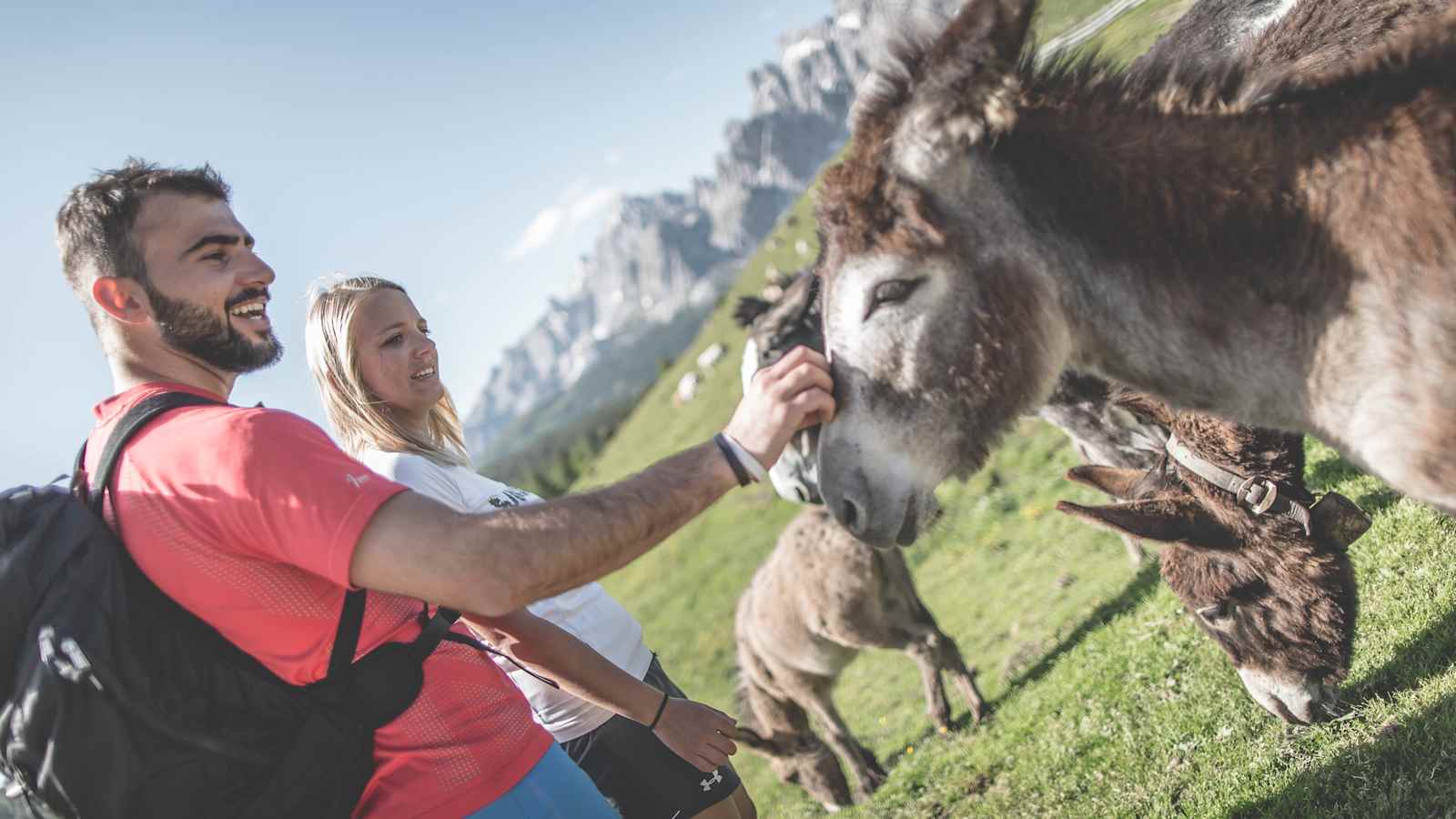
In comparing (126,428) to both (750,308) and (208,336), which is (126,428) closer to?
(208,336)

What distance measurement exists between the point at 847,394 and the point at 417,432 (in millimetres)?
2356

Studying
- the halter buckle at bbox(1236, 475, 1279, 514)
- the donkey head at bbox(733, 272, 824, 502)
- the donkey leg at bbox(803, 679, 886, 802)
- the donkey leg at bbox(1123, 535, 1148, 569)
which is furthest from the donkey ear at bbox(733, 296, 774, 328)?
the donkey leg at bbox(1123, 535, 1148, 569)

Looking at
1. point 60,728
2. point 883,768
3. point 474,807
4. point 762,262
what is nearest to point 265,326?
point 60,728

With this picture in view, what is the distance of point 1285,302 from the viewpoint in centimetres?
221

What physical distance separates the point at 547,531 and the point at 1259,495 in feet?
11.6

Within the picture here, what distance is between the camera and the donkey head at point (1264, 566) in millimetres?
3941

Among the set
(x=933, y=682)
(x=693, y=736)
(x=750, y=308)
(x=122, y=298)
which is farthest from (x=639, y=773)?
(x=933, y=682)

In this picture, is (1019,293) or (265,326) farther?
(265,326)

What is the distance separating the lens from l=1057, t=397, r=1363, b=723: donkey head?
3.94 meters

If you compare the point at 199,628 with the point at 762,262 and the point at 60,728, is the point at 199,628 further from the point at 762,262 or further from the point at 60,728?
the point at 762,262

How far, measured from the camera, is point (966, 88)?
7.22 feet

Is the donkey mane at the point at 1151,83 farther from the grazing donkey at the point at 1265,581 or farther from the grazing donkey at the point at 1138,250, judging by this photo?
the grazing donkey at the point at 1265,581

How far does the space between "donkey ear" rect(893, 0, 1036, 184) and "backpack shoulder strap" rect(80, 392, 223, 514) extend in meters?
2.08

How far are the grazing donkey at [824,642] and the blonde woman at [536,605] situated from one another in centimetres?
431
